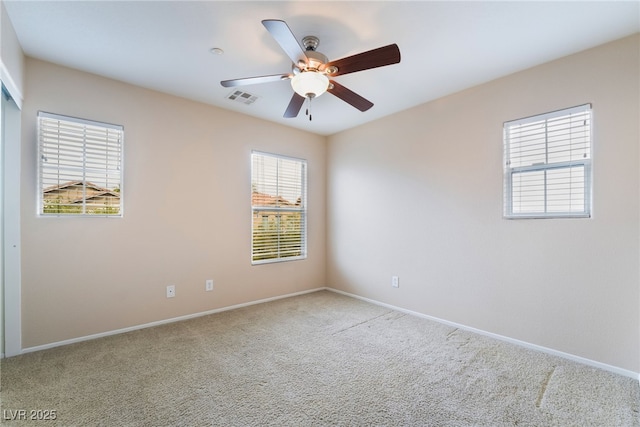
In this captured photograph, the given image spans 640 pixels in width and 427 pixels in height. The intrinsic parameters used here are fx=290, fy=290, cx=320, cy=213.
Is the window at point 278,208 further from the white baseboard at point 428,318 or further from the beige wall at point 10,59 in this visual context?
the beige wall at point 10,59

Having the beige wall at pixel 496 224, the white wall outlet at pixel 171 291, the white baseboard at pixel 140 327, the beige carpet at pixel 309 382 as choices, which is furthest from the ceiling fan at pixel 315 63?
the white baseboard at pixel 140 327

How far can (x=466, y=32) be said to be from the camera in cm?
210

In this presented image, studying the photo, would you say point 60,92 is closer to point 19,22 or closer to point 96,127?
point 96,127

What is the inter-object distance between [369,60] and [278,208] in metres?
2.62

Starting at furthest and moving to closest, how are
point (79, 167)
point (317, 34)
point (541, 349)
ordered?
point (79, 167)
point (541, 349)
point (317, 34)

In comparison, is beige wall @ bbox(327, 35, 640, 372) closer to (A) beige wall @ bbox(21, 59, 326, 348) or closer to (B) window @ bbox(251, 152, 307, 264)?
(B) window @ bbox(251, 152, 307, 264)

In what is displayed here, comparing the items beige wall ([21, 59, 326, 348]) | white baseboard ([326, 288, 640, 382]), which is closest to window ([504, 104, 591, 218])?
white baseboard ([326, 288, 640, 382])

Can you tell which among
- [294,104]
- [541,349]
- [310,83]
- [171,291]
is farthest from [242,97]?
[541,349]

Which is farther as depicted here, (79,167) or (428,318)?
(428,318)

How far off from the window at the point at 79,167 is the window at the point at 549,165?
378 centimetres

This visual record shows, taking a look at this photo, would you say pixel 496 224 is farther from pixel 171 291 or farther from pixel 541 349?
pixel 171 291

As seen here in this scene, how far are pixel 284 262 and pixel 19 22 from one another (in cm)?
333

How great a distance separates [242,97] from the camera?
321 cm

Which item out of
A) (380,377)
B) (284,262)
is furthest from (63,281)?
(380,377)
